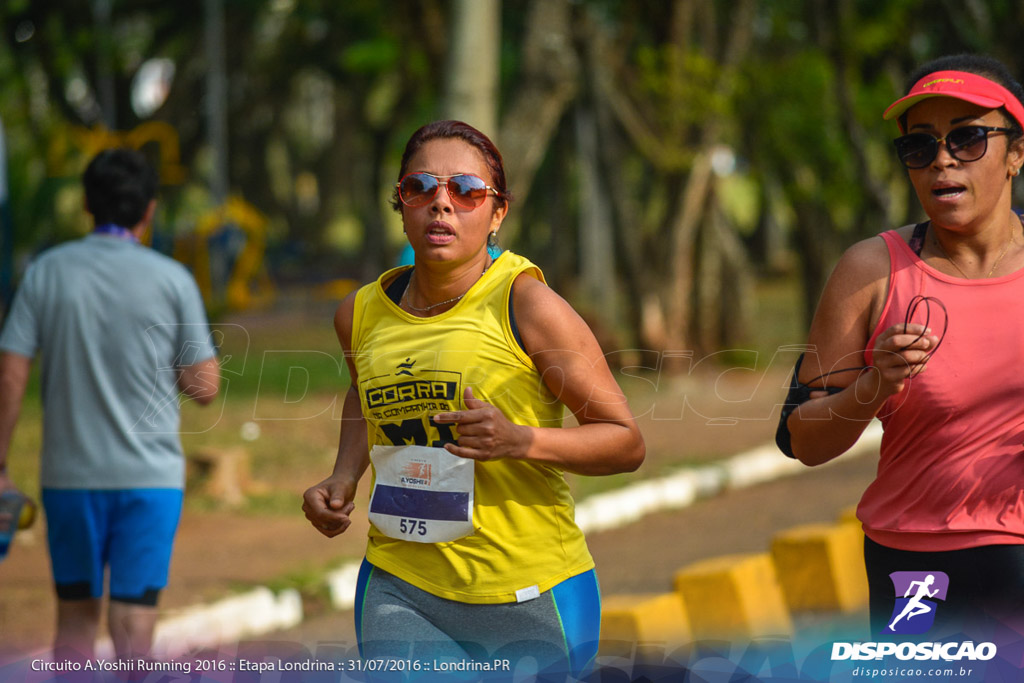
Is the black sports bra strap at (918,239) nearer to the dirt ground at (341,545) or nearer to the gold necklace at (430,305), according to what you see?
the gold necklace at (430,305)

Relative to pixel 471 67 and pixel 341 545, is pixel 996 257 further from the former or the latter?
pixel 471 67

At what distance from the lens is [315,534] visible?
8.16 metres

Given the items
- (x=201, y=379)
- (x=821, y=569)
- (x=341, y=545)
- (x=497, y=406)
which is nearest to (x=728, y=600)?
→ (x=821, y=569)

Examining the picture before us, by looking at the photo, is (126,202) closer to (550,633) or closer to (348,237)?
(550,633)

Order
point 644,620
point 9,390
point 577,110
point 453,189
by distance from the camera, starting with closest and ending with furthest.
Answer: point 453,189 < point 9,390 < point 644,620 < point 577,110

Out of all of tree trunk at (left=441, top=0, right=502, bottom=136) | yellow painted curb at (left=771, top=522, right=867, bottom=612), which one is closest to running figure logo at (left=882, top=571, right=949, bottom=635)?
yellow painted curb at (left=771, top=522, right=867, bottom=612)

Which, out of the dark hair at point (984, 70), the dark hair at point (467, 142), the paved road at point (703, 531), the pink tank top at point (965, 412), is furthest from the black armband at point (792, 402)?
the paved road at point (703, 531)

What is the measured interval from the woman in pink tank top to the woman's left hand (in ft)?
2.22

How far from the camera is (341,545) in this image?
785cm

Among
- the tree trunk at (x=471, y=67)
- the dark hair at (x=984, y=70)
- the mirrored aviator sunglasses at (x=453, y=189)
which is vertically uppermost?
the tree trunk at (x=471, y=67)

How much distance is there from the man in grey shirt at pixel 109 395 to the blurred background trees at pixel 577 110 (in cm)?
544

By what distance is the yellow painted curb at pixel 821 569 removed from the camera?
630cm

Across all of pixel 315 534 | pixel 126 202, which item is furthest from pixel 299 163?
pixel 126 202

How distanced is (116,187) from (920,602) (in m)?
2.99
